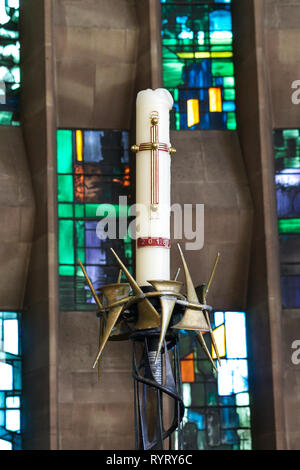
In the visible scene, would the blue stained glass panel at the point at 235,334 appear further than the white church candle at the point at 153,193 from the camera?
Yes

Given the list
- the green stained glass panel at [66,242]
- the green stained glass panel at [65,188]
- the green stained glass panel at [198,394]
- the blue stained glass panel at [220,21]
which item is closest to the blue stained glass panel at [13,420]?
the green stained glass panel at [66,242]

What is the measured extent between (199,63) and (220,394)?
4591 millimetres

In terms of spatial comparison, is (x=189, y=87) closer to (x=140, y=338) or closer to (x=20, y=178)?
(x=20, y=178)

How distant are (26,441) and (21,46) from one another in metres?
5.28

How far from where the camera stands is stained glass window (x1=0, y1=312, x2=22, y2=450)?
12.5 meters

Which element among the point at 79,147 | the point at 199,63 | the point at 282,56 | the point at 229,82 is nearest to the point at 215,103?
the point at 229,82

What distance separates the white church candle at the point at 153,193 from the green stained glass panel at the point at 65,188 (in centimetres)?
446

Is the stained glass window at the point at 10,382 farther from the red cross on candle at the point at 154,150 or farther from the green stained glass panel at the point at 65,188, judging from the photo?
the red cross on candle at the point at 154,150

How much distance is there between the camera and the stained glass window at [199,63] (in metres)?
13.7

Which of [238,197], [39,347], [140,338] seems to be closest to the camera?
[140,338]

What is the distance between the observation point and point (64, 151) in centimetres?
1328

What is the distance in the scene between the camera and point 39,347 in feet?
40.1

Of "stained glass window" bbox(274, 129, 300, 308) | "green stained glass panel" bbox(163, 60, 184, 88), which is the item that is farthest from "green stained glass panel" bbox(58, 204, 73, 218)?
"stained glass window" bbox(274, 129, 300, 308)
